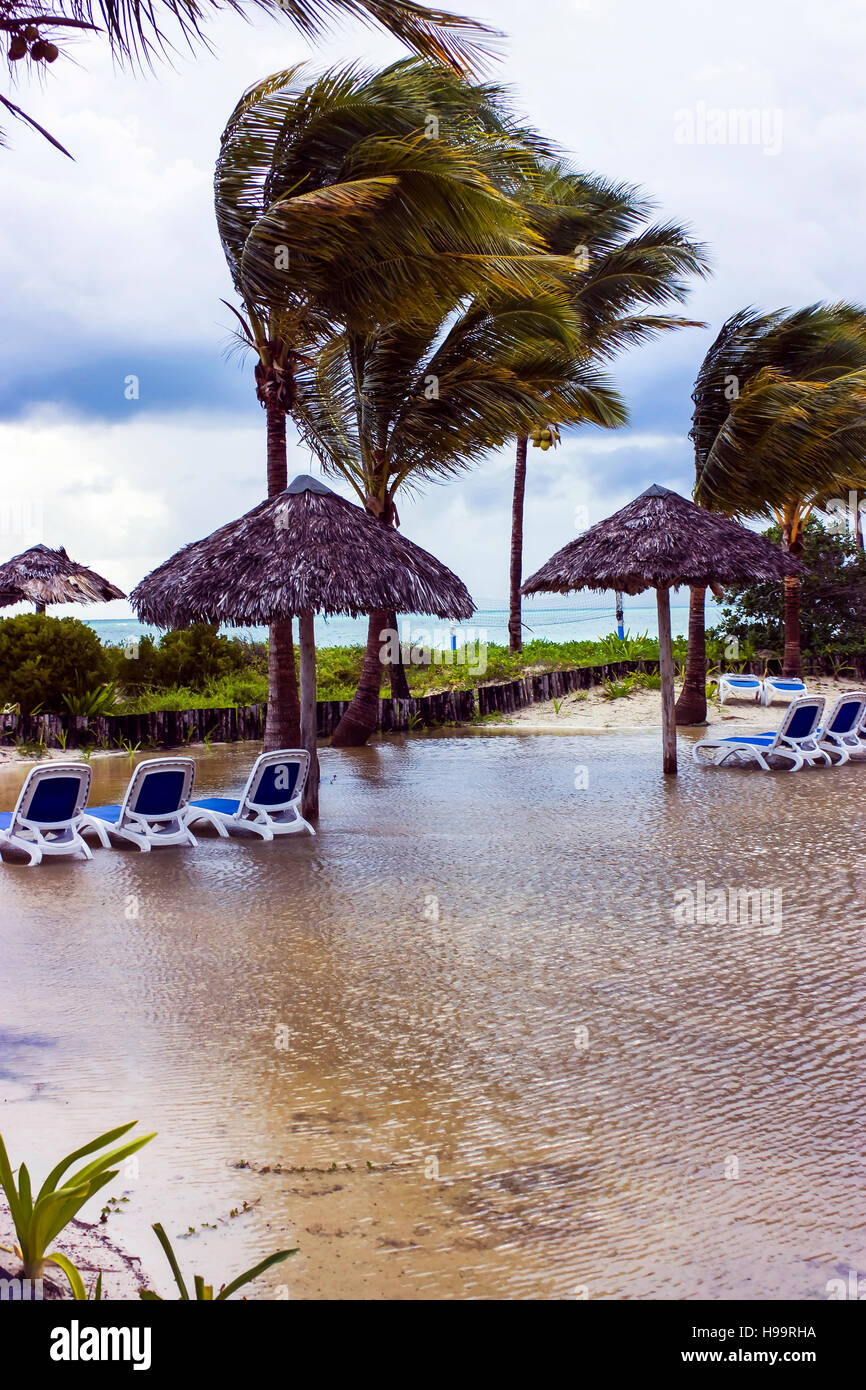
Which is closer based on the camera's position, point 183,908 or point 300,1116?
point 300,1116

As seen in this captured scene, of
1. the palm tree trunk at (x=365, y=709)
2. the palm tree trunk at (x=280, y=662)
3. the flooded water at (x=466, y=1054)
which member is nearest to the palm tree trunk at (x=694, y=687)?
the palm tree trunk at (x=365, y=709)

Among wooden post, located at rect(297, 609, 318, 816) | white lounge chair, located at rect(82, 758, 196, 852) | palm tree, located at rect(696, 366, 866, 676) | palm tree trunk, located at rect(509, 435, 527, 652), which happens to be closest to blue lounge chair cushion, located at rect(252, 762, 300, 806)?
wooden post, located at rect(297, 609, 318, 816)

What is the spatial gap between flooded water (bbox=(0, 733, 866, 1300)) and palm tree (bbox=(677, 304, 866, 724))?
8.10 m

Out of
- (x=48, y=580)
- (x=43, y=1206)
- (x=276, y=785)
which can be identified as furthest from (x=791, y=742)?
(x=48, y=580)

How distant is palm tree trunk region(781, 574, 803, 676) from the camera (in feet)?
69.4

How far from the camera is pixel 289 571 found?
989 cm

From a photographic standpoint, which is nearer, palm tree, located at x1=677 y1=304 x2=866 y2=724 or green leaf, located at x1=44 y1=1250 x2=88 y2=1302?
green leaf, located at x1=44 y1=1250 x2=88 y2=1302

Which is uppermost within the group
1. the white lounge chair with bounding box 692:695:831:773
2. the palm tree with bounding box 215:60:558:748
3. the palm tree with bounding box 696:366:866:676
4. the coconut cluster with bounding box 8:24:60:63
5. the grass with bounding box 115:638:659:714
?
the palm tree with bounding box 215:60:558:748

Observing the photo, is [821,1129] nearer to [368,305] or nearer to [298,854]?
[298,854]

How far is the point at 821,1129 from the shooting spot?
13.2ft

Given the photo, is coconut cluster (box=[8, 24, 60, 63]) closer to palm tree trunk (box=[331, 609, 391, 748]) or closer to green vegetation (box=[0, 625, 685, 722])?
palm tree trunk (box=[331, 609, 391, 748])

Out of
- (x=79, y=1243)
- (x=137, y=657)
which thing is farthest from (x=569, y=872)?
(x=137, y=657)
